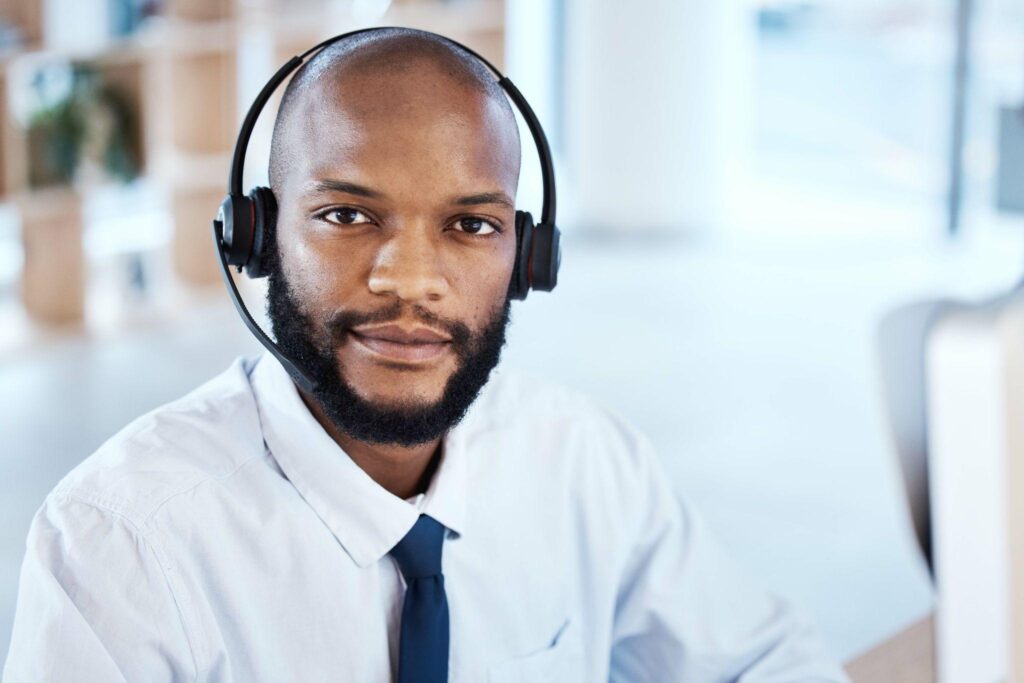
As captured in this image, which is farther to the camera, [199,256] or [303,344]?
[199,256]

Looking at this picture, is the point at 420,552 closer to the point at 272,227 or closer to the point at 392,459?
the point at 392,459

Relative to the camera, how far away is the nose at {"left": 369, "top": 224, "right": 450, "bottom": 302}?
114 centimetres

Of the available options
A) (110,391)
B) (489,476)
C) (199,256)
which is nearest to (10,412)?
(110,391)

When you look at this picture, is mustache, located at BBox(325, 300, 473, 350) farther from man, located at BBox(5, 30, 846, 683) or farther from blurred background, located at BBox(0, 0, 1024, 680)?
blurred background, located at BBox(0, 0, 1024, 680)

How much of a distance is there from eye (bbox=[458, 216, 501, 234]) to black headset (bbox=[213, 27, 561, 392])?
6cm

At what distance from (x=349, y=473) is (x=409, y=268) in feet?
0.63

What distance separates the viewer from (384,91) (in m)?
1.17

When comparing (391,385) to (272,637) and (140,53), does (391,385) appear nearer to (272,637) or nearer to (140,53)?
(272,637)

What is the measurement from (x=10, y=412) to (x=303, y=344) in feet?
10.3

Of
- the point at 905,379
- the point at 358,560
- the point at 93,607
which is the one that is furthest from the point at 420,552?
the point at 905,379

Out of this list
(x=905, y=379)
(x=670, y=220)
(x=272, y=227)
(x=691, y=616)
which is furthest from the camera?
(x=670, y=220)

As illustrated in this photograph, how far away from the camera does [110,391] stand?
167 inches

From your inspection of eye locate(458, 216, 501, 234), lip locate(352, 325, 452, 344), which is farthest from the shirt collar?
eye locate(458, 216, 501, 234)

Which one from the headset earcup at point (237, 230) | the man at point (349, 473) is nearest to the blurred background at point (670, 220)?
the man at point (349, 473)
